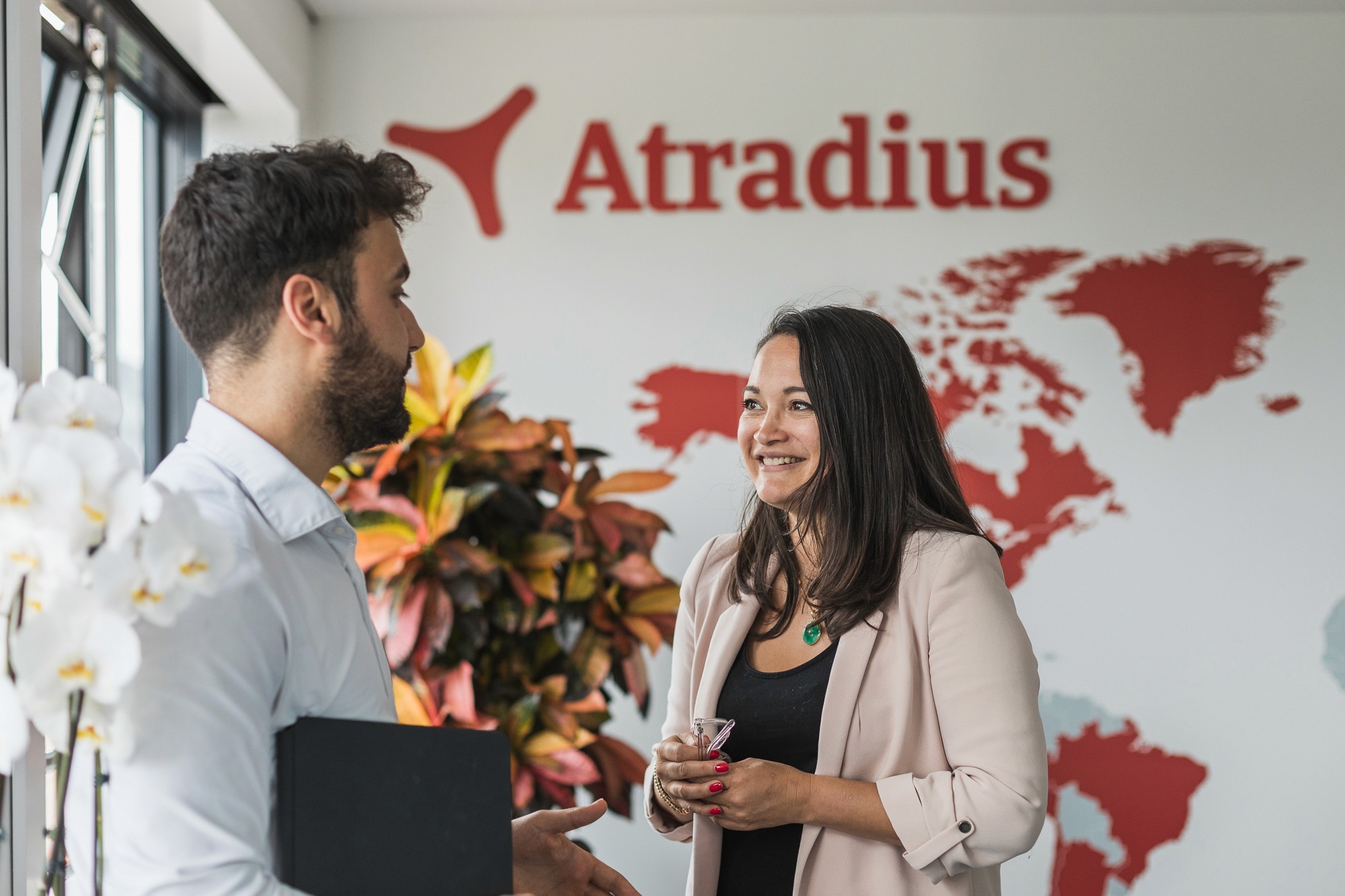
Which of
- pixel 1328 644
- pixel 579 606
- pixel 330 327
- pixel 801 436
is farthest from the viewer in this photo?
pixel 1328 644

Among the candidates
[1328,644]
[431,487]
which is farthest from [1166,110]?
[431,487]

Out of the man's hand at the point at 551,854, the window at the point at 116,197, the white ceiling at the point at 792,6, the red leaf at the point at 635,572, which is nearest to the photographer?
the man's hand at the point at 551,854

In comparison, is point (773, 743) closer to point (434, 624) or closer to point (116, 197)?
point (434, 624)

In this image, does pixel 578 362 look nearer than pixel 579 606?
No

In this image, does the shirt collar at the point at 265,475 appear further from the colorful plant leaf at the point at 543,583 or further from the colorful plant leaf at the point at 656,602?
the colorful plant leaf at the point at 656,602

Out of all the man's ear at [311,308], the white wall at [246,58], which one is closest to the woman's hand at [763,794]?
the man's ear at [311,308]

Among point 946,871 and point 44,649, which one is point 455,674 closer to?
point 946,871

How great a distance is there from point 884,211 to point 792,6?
0.71 m

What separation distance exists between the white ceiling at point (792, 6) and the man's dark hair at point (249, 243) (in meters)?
2.43

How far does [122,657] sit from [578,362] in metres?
2.66

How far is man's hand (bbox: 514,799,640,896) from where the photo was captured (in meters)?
1.44

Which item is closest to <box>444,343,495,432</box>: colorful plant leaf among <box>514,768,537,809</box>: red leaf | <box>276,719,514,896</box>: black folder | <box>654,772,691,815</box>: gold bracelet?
<box>514,768,537,809</box>: red leaf

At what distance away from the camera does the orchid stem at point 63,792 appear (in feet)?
2.73

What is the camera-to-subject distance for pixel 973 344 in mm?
3396
